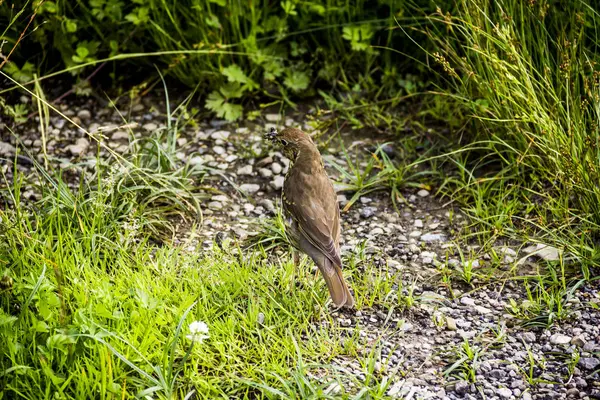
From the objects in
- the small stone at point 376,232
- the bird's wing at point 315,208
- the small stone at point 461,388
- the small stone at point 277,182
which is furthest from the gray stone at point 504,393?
the small stone at point 277,182

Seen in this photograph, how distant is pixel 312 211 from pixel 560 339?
5.05ft

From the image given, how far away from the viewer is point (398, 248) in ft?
17.5

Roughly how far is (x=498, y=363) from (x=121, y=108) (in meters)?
3.82

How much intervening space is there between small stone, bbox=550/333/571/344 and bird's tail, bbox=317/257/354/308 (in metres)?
1.08

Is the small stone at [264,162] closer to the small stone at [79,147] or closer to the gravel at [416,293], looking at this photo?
the gravel at [416,293]

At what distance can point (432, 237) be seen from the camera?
543 centimetres

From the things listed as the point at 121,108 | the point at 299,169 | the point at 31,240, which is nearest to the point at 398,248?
the point at 299,169

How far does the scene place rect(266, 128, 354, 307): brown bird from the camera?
179 inches

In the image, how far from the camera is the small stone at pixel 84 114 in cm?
663

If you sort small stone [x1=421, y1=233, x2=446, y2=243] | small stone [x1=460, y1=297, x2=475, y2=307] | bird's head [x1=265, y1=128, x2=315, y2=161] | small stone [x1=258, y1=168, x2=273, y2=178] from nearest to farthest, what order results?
small stone [x1=460, y1=297, x2=475, y2=307] → bird's head [x1=265, y1=128, x2=315, y2=161] → small stone [x1=421, y1=233, x2=446, y2=243] → small stone [x1=258, y1=168, x2=273, y2=178]

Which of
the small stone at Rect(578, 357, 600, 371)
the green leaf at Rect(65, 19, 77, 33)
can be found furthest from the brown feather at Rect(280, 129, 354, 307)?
the green leaf at Rect(65, 19, 77, 33)

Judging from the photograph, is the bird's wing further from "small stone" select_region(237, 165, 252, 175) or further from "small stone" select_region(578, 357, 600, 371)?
"small stone" select_region(578, 357, 600, 371)

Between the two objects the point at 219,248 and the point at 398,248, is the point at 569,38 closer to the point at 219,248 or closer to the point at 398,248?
the point at 398,248

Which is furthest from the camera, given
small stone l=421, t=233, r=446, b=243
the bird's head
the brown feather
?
small stone l=421, t=233, r=446, b=243
